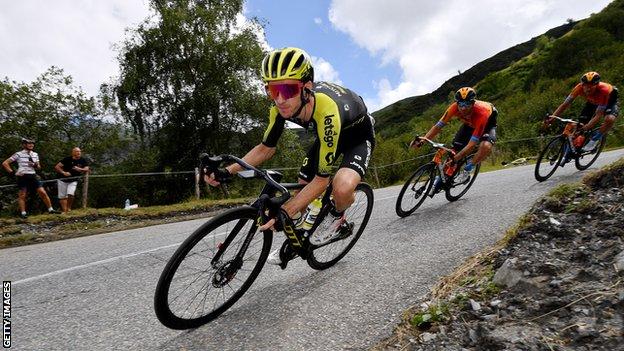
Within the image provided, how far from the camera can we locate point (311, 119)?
351 cm

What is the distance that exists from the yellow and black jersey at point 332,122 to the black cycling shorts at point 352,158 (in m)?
0.07

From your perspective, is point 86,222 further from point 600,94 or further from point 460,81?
point 460,81


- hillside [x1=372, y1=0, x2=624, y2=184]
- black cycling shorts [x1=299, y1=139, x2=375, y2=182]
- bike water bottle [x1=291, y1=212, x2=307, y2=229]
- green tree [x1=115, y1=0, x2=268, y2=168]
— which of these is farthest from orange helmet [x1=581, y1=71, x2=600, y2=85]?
green tree [x1=115, y1=0, x2=268, y2=168]

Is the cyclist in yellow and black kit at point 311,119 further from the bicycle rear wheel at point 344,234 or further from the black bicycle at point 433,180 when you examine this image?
the black bicycle at point 433,180

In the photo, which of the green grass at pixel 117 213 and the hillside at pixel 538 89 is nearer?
the green grass at pixel 117 213

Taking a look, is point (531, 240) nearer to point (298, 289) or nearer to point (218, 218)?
point (298, 289)

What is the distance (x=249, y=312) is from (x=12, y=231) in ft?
26.2

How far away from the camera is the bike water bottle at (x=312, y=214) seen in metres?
3.71

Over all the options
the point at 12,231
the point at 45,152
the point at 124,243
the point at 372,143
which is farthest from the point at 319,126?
the point at 45,152

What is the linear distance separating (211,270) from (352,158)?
171cm

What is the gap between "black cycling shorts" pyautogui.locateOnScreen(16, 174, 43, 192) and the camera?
10.4 m

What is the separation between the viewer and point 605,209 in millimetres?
2910

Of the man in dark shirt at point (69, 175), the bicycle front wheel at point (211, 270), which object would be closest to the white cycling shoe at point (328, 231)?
the bicycle front wheel at point (211, 270)

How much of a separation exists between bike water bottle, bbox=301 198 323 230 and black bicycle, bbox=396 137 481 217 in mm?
2767
